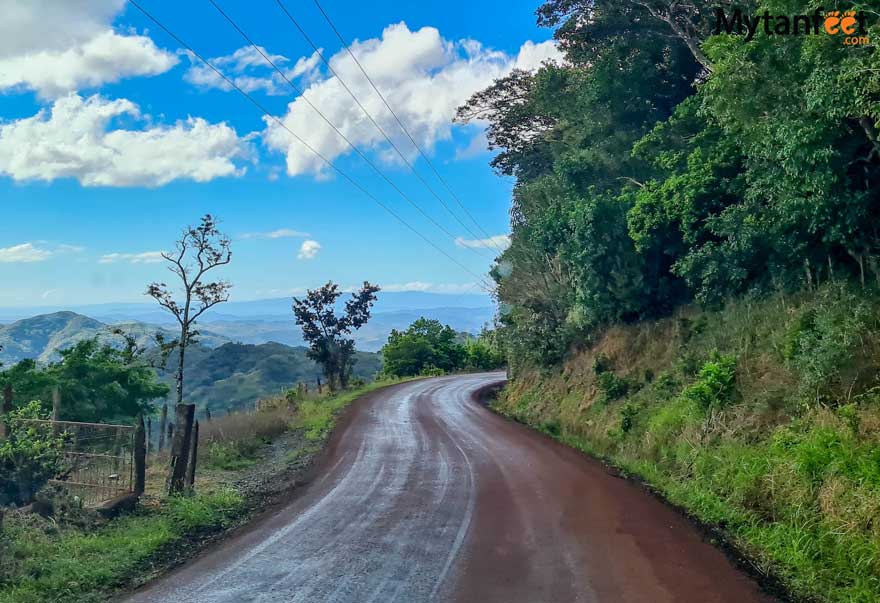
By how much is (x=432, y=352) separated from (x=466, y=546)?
46762mm

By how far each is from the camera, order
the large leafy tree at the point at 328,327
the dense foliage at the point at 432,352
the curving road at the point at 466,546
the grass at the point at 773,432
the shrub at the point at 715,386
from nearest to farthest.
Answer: the curving road at the point at 466,546 → the grass at the point at 773,432 → the shrub at the point at 715,386 → the large leafy tree at the point at 328,327 → the dense foliage at the point at 432,352

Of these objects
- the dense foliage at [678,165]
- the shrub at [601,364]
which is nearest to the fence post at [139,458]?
the dense foliage at [678,165]

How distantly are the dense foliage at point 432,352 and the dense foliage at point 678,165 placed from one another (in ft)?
68.0

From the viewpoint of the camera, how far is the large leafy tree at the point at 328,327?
39.7 metres

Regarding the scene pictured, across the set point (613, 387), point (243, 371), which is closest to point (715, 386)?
point (613, 387)

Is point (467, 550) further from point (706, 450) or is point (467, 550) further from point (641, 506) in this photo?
point (706, 450)

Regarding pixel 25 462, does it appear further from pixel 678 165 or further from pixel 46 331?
pixel 46 331

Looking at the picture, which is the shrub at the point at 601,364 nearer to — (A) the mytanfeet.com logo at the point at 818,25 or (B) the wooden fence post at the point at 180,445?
(A) the mytanfeet.com logo at the point at 818,25

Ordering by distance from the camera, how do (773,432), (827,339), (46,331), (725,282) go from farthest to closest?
(46,331) → (725,282) → (827,339) → (773,432)

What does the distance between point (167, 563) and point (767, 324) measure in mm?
13036

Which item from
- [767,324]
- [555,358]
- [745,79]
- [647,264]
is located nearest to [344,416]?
[555,358]

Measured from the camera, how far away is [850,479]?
809 centimetres

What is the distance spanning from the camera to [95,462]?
1088 cm

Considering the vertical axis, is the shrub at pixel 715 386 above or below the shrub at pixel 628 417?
above
